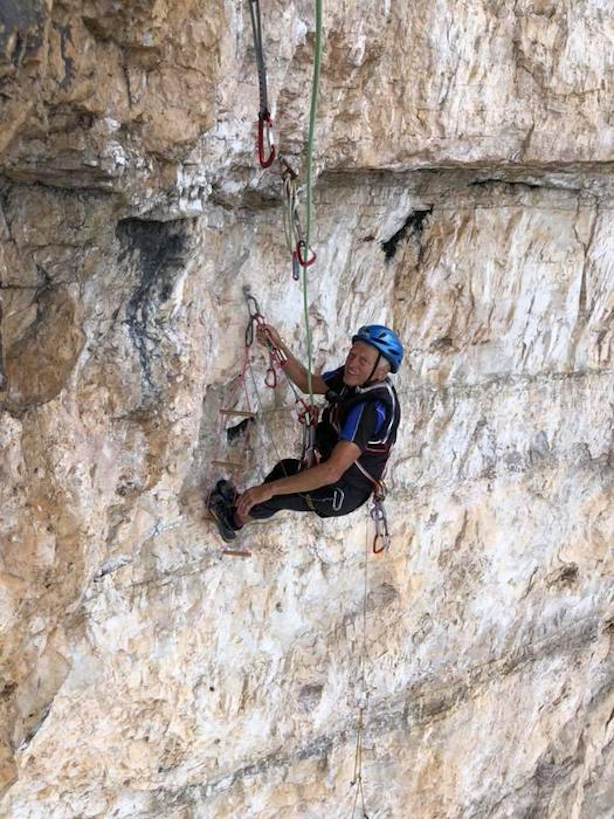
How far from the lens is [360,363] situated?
4.10m

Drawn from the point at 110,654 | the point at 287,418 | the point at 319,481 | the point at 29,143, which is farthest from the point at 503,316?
the point at 29,143

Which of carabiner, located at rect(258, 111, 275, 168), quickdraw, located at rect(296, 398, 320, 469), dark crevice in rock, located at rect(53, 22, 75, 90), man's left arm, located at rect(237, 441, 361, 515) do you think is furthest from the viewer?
quickdraw, located at rect(296, 398, 320, 469)

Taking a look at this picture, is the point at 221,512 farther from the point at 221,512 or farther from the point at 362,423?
the point at 362,423

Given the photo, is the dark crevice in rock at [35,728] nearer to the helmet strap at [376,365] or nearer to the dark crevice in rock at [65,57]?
the helmet strap at [376,365]

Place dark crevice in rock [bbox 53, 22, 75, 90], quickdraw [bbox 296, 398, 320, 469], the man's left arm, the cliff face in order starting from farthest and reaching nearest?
quickdraw [bbox 296, 398, 320, 469], the man's left arm, the cliff face, dark crevice in rock [bbox 53, 22, 75, 90]

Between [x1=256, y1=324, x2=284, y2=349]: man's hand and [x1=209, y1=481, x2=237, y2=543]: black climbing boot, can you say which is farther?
[x1=209, y1=481, x2=237, y2=543]: black climbing boot

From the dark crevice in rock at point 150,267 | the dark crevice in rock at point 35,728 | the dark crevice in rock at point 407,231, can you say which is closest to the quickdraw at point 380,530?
the dark crevice in rock at point 407,231

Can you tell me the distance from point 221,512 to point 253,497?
12.1 inches

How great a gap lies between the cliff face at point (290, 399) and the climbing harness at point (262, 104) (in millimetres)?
63

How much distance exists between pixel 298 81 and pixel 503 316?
2531 mm

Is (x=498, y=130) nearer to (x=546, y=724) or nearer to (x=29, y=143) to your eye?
(x=29, y=143)

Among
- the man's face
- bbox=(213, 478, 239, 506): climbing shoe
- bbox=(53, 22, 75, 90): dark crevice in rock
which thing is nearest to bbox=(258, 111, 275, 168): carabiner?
bbox=(53, 22, 75, 90): dark crevice in rock

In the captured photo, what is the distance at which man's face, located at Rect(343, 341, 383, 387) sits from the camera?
4.08m

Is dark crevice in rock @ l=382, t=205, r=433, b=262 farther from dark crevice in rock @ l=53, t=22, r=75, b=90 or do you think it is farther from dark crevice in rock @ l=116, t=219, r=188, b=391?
dark crevice in rock @ l=53, t=22, r=75, b=90
